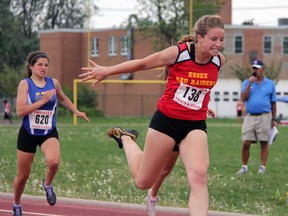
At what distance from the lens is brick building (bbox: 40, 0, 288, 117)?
66812 mm

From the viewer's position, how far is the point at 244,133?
48.2 ft

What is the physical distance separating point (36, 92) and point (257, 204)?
10.5 ft

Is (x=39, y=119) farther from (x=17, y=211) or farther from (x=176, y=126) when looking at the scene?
(x=176, y=126)

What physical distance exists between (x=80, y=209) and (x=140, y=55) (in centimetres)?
5669

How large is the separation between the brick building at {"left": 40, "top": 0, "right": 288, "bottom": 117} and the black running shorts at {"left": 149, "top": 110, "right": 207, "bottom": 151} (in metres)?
57.8

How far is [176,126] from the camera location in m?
7.81

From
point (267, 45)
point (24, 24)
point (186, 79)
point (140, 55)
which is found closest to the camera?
point (186, 79)

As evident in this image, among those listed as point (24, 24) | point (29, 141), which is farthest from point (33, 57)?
point (24, 24)

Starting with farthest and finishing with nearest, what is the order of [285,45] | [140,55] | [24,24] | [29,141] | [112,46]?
[24,24], [285,45], [112,46], [140,55], [29,141]

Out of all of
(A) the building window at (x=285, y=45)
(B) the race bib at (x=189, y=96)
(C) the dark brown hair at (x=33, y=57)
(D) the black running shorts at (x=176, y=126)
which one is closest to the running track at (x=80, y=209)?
(C) the dark brown hair at (x=33, y=57)

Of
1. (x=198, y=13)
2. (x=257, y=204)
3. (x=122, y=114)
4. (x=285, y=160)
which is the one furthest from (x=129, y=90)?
(x=257, y=204)

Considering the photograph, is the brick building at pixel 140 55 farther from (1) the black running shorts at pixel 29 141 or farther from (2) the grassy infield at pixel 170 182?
(1) the black running shorts at pixel 29 141

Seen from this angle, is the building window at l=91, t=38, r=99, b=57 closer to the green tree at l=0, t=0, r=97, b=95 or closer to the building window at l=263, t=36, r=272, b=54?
the green tree at l=0, t=0, r=97, b=95

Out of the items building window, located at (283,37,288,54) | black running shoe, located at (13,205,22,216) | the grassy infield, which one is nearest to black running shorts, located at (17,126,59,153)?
black running shoe, located at (13,205,22,216)
